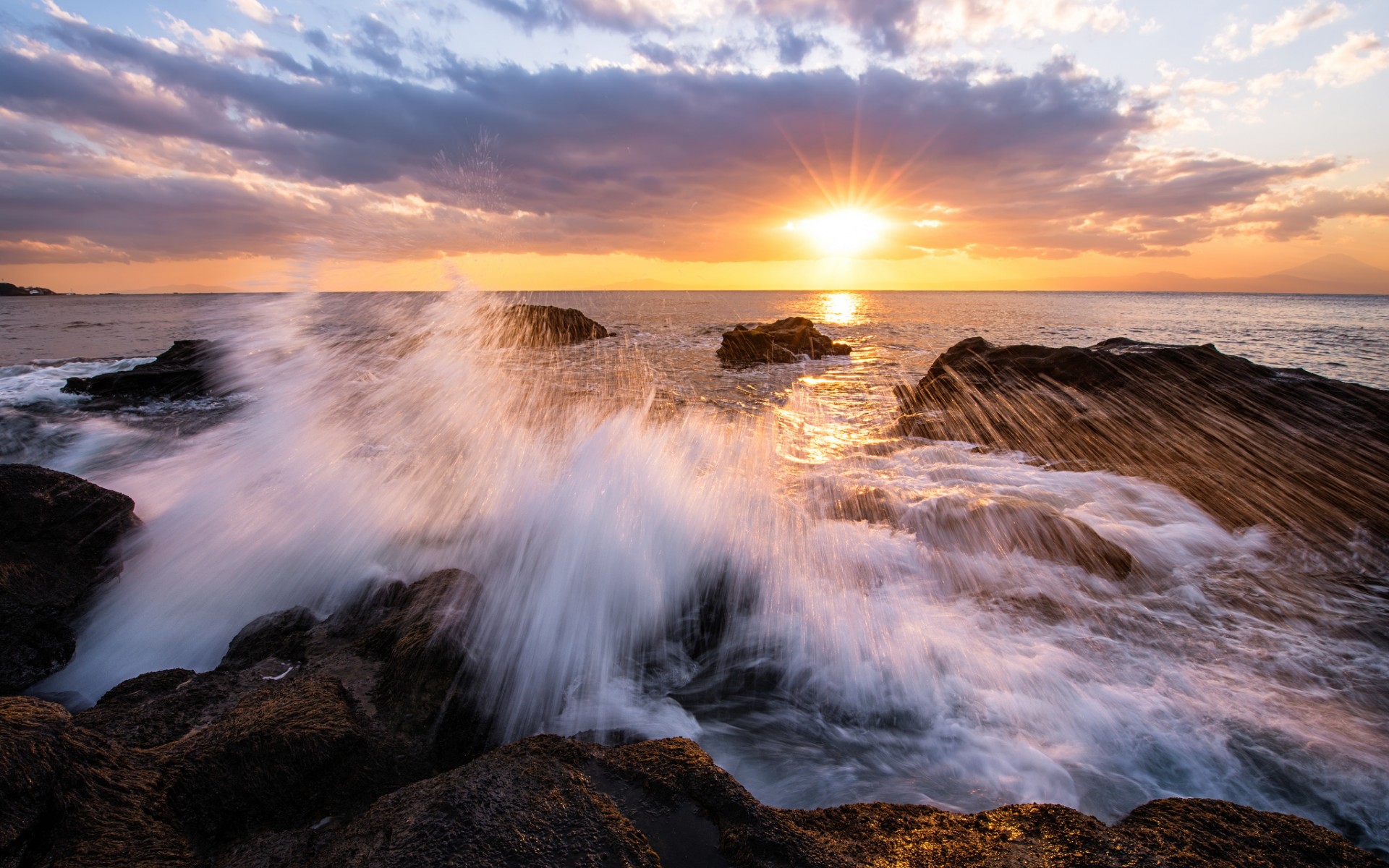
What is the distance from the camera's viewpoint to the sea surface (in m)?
3.58

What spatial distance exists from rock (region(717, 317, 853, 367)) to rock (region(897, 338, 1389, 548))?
1141cm

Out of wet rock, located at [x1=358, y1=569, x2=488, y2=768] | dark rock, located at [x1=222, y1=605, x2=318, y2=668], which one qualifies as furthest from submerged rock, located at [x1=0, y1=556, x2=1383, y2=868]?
→ dark rock, located at [x1=222, y1=605, x2=318, y2=668]

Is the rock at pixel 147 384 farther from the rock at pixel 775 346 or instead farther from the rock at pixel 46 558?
the rock at pixel 775 346

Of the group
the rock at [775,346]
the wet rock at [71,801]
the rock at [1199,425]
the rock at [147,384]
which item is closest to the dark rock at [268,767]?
the wet rock at [71,801]

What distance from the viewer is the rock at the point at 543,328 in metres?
29.6

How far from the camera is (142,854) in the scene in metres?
2.16

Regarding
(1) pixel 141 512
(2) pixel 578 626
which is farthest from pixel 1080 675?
(1) pixel 141 512

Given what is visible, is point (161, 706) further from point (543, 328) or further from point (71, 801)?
point (543, 328)

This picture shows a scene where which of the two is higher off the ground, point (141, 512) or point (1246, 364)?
point (1246, 364)

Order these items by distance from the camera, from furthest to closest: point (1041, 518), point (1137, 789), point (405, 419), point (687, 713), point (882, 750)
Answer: point (405, 419), point (1041, 518), point (687, 713), point (882, 750), point (1137, 789)

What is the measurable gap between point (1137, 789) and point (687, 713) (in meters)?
2.78

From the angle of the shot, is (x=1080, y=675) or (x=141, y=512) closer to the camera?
(x=1080, y=675)

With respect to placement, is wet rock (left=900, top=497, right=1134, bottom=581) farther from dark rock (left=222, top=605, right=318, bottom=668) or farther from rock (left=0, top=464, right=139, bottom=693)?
rock (left=0, top=464, right=139, bottom=693)

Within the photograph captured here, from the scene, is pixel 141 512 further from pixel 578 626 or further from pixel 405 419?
pixel 578 626
